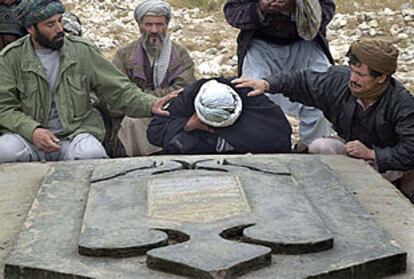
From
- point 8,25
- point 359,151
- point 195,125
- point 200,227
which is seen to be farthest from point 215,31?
point 200,227

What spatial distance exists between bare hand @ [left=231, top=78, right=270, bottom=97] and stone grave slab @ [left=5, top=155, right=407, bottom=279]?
91 centimetres

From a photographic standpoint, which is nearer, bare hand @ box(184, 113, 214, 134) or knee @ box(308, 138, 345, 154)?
knee @ box(308, 138, 345, 154)

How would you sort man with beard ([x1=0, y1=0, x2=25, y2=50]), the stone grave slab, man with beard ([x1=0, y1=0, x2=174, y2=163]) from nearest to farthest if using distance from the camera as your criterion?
the stone grave slab, man with beard ([x1=0, y1=0, x2=174, y2=163]), man with beard ([x1=0, y1=0, x2=25, y2=50])

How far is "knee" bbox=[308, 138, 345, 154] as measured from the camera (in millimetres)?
4750

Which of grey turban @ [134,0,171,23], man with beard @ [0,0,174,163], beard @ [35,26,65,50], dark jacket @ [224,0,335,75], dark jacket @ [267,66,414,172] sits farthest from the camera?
grey turban @ [134,0,171,23]

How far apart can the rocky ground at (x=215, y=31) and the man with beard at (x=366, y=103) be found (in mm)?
4962

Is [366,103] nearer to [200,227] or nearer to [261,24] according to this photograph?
[261,24]

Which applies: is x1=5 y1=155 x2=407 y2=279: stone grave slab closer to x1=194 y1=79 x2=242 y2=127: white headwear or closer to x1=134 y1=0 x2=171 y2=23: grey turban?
x1=194 y1=79 x2=242 y2=127: white headwear

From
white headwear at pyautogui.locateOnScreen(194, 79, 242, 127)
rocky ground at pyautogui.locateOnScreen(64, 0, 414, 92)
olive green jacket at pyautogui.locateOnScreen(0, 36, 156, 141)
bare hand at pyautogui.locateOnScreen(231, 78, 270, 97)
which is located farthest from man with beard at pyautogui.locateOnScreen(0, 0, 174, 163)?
rocky ground at pyautogui.locateOnScreen(64, 0, 414, 92)

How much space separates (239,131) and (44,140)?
0.99 m

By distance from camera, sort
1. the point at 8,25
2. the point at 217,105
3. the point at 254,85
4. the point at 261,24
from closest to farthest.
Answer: the point at 217,105
the point at 254,85
the point at 261,24
the point at 8,25

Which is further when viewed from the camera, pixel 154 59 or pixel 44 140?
pixel 154 59

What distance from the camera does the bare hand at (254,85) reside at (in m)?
4.78

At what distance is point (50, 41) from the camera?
16.5 ft
